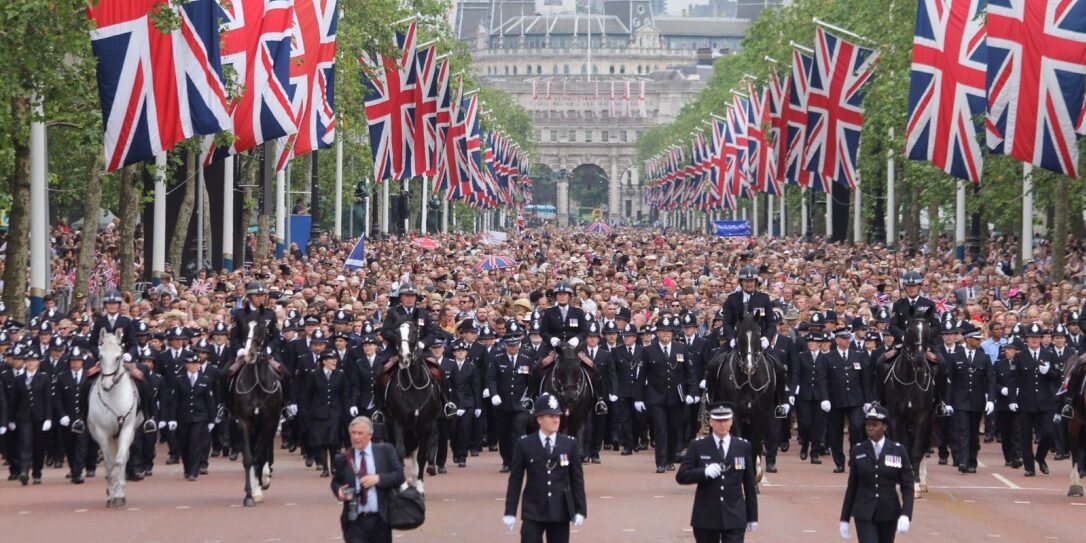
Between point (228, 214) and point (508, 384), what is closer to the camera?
point (508, 384)

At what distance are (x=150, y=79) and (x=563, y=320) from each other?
8247 mm

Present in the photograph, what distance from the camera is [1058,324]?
26.9 m

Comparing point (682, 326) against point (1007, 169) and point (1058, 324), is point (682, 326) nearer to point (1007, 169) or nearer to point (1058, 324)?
point (1058, 324)

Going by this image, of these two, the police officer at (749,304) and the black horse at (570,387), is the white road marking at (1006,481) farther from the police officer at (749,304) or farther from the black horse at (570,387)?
the black horse at (570,387)

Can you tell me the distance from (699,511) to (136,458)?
1092cm

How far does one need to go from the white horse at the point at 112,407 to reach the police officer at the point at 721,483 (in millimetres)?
8231

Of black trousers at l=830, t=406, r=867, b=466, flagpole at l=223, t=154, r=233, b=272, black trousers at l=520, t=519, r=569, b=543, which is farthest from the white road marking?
flagpole at l=223, t=154, r=233, b=272

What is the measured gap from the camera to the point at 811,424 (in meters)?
26.5

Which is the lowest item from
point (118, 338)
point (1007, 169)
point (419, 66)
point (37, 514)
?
point (37, 514)

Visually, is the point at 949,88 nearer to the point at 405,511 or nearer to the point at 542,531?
the point at 542,531

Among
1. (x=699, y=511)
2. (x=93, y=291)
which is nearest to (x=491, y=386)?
(x=699, y=511)

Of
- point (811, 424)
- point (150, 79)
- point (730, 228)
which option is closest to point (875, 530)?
point (811, 424)

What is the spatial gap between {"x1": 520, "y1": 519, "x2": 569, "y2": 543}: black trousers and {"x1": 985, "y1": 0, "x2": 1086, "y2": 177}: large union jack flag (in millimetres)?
18285

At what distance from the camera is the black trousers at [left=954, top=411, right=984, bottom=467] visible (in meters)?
24.9
